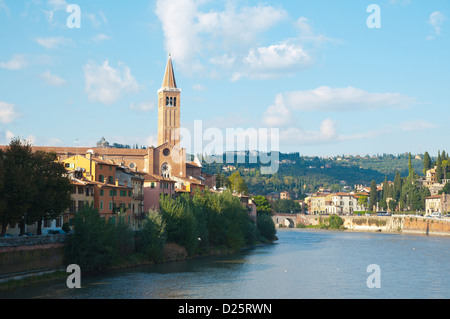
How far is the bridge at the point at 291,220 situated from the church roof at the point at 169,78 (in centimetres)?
7174

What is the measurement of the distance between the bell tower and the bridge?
70.0 metres

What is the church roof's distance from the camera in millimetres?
100062

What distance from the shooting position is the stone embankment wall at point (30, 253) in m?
33.5

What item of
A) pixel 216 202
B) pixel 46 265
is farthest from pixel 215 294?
pixel 216 202

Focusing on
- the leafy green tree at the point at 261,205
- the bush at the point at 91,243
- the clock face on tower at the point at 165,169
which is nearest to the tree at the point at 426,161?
the leafy green tree at the point at 261,205

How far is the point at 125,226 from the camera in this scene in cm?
4441

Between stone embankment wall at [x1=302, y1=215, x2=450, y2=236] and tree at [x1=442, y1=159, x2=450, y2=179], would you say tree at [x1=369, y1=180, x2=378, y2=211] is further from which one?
tree at [x1=442, y1=159, x2=450, y2=179]

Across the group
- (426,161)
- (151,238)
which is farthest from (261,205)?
(426,161)

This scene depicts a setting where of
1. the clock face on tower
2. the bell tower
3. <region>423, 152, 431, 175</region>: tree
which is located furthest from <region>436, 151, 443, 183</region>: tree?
the clock face on tower

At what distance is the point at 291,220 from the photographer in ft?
532

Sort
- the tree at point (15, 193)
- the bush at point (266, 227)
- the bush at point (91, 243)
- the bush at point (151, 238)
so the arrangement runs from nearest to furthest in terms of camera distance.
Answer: the tree at point (15, 193) → the bush at point (91, 243) → the bush at point (151, 238) → the bush at point (266, 227)

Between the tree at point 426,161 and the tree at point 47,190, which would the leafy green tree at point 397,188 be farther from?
the tree at point 47,190
